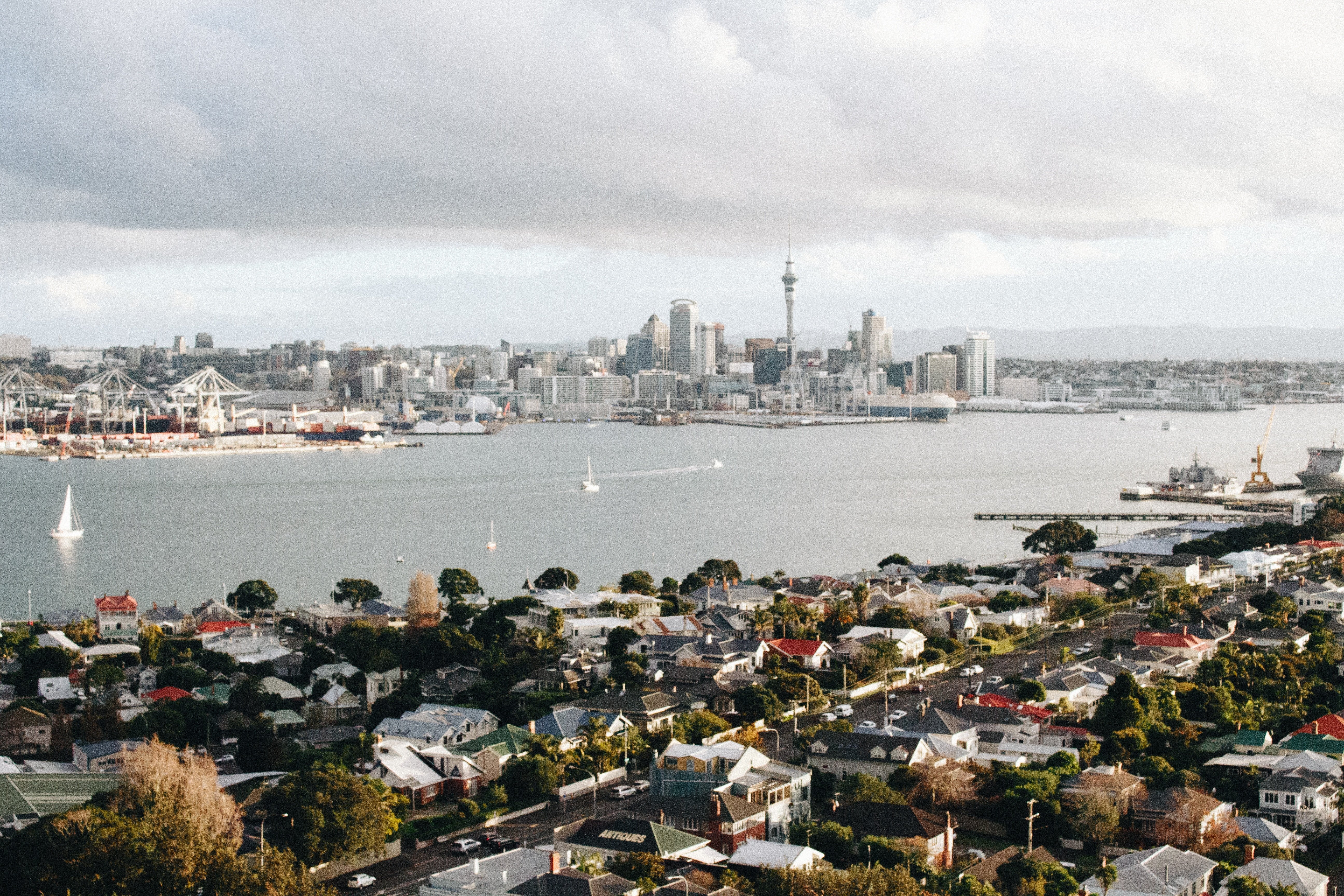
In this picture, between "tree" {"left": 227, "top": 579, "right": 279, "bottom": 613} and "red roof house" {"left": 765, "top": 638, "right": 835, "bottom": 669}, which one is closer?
"red roof house" {"left": 765, "top": 638, "right": 835, "bottom": 669}

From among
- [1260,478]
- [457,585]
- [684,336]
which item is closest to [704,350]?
[684,336]

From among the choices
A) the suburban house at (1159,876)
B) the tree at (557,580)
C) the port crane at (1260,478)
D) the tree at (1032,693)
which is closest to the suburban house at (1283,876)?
the suburban house at (1159,876)

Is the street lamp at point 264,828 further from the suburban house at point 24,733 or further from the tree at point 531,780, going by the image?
the suburban house at point 24,733

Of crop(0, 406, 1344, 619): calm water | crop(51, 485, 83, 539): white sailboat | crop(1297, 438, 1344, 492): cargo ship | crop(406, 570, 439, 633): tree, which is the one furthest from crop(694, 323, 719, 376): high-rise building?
crop(406, 570, 439, 633): tree

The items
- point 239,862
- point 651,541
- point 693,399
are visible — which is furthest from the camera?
point 693,399

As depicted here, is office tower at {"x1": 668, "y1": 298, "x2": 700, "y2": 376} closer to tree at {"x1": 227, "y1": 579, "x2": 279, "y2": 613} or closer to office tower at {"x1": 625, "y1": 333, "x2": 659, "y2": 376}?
office tower at {"x1": 625, "y1": 333, "x2": 659, "y2": 376}

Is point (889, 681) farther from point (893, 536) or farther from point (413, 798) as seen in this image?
point (893, 536)

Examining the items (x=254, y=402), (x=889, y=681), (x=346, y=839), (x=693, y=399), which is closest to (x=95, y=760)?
(x=346, y=839)
